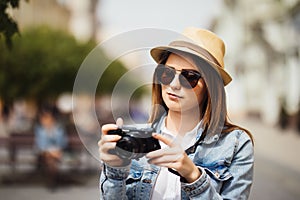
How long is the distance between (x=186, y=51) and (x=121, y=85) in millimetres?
267

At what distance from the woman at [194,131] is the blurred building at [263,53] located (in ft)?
78.8

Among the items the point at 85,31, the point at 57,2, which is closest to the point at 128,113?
the point at 57,2

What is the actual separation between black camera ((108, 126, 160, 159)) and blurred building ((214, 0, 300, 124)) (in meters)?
24.4

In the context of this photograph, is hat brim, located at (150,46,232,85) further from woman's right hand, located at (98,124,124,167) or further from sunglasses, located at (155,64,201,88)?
woman's right hand, located at (98,124,124,167)

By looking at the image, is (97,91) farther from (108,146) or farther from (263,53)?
(263,53)

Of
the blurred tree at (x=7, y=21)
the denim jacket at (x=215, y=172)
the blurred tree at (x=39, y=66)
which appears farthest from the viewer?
the blurred tree at (x=39, y=66)

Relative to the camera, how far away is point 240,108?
53750mm

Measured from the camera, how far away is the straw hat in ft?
7.21

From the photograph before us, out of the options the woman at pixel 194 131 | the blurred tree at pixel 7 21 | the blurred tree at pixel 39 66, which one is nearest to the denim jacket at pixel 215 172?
the woman at pixel 194 131

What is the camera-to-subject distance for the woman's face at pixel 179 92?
2213 mm

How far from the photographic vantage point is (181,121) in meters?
2.27

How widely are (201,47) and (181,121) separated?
29cm

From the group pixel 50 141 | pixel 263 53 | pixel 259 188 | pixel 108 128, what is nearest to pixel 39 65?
pixel 50 141

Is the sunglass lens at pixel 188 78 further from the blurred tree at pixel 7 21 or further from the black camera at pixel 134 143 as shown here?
the blurred tree at pixel 7 21
